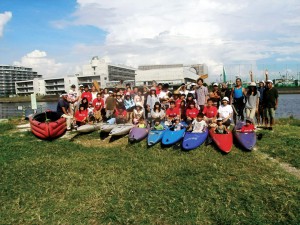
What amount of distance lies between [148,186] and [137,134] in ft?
12.0

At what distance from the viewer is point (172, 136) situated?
1001cm

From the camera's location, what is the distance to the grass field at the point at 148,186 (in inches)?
230

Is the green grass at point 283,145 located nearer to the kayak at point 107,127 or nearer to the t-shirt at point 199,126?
the t-shirt at point 199,126

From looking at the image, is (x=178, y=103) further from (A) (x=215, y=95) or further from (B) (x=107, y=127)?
(B) (x=107, y=127)

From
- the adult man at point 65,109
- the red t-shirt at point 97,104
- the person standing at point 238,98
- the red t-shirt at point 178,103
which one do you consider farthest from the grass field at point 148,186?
the red t-shirt at point 97,104

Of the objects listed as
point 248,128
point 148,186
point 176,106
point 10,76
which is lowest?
point 148,186

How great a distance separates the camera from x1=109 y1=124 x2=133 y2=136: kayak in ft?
36.0

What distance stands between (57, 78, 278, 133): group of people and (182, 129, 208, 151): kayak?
0.29 meters

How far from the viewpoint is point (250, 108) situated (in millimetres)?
11477

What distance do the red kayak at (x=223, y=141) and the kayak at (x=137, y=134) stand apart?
93.5 inches

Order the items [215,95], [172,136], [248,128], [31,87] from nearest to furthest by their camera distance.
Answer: [172,136] → [248,128] → [215,95] → [31,87]

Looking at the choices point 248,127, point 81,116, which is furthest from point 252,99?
point 81,116

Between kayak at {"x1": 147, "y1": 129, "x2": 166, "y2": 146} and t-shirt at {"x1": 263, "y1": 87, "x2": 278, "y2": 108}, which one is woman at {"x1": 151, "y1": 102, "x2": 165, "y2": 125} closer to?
kayak at {"x1": 147, "y1": 129, "x2": 166, "y2": 146}

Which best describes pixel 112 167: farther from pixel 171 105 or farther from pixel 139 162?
pixel 171 105
